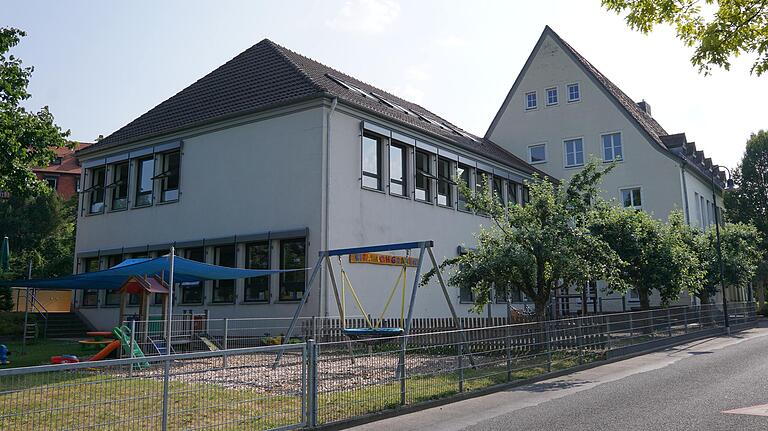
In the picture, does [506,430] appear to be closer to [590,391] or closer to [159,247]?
[590,391]

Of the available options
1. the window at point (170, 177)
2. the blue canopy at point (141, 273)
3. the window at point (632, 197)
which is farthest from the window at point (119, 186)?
the window at point (632, 197)

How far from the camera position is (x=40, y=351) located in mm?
17844

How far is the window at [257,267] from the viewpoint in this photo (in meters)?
20.9

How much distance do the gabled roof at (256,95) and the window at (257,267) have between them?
14.8 ft

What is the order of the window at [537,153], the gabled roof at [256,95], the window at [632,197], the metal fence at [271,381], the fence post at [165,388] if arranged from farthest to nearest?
the window at [537,153]
the window at [632,197]
the gabled roof at [256,95]
the fence post at [165,388]
the metal fence at [271,381]

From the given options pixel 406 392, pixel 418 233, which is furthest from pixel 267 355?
pixel 418 233

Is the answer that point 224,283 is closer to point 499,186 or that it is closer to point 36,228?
point 499,186

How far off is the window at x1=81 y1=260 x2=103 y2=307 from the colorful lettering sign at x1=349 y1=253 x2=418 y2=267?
37.3ft

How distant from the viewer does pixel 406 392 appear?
9523 millimetres

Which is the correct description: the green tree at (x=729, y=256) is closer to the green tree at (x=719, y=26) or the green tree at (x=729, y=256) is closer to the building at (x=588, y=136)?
the building at (x=588, y=136)

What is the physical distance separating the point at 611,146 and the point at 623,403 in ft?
95.6

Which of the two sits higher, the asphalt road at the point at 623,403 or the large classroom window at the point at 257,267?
the large classroom window at the point at 257,267

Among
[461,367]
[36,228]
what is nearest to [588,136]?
[461,367]

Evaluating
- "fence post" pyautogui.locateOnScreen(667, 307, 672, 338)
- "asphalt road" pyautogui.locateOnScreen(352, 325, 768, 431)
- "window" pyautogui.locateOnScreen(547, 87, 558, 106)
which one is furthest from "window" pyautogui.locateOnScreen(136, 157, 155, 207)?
"window" pyautogui.locateOnScreen(547, 87, 558, 106)
